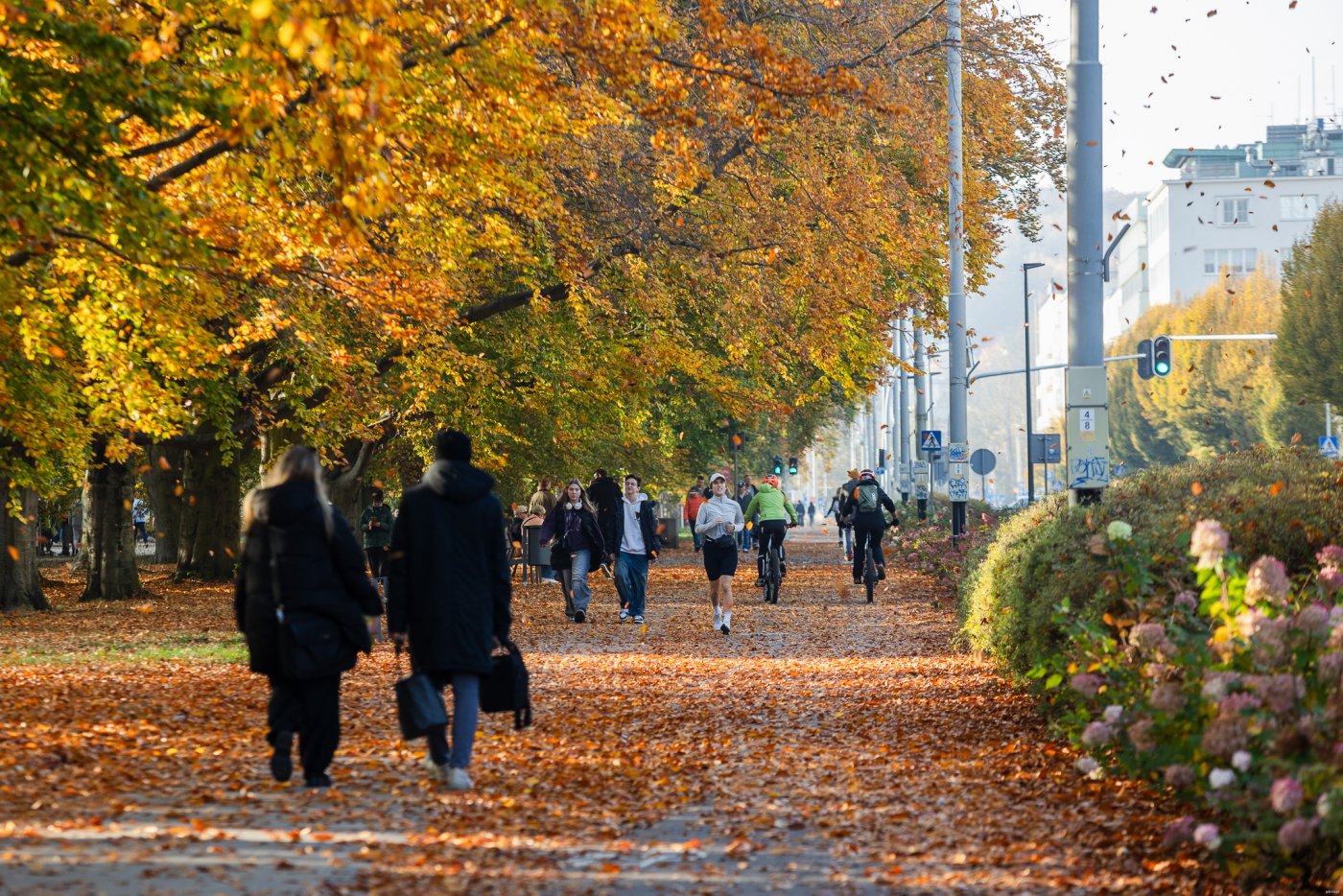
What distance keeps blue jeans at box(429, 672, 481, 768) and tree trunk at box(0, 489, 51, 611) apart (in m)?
18.9

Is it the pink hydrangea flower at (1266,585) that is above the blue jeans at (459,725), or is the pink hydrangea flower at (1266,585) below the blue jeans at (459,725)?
above

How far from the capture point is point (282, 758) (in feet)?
27.8

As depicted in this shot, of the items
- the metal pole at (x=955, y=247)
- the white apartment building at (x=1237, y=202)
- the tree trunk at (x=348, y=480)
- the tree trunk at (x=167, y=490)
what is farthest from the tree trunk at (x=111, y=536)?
the white apartment building at (x=1237, y=202)

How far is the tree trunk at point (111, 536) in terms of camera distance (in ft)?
92.3

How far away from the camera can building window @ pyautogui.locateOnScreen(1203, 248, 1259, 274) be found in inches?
5344

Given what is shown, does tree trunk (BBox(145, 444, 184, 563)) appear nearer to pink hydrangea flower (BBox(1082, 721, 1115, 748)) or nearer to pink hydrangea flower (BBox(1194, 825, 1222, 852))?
pink hydrangea flower (BBox(1082, 721, 1115, 748))

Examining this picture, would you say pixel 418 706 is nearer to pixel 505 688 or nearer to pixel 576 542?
pixel 505 688

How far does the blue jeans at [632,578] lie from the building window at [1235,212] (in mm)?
119398

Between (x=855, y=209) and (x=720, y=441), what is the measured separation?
89.0ft

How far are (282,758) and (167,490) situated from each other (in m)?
29.4

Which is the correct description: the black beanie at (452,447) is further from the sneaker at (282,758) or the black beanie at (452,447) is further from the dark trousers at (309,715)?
the sneaker at (282,758)

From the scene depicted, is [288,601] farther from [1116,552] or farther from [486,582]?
[1116,552]

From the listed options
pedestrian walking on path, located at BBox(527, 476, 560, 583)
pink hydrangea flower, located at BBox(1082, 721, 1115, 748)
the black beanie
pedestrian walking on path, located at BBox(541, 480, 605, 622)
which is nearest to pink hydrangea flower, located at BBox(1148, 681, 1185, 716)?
pink hydrangea flower, located at BBox(1082, 721, 1115, 748)

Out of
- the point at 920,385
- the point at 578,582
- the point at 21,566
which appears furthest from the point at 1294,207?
the point at 578,582
